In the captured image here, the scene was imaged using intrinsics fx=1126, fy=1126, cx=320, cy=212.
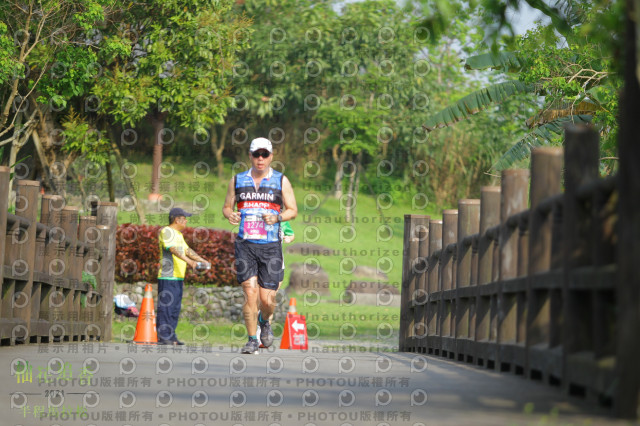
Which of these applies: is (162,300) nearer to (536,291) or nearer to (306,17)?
(536,291)

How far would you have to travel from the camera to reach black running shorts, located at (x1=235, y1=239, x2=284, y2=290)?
38.0 ft

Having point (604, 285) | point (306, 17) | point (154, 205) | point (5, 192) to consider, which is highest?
point (306, 17)

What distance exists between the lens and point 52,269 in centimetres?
1247

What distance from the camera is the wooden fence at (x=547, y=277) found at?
5.23m

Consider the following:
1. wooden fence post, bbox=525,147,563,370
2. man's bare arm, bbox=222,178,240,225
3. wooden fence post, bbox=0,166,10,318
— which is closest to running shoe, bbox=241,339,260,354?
man's bare arm, bbox=222,178,240,225

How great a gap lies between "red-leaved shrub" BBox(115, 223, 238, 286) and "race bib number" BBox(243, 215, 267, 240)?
14050 mm

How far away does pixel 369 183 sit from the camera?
57438 mm

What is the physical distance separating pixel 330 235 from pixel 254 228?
35.0 meters

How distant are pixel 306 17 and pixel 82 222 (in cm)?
4070

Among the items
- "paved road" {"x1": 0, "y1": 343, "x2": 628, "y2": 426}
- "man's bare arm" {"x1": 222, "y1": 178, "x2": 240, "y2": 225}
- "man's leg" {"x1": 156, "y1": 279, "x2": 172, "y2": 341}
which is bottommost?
"paved road" {"x1": 0, "y1": 343, "x2": 628, "y2": 426}

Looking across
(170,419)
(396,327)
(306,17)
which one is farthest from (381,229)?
(170,419)

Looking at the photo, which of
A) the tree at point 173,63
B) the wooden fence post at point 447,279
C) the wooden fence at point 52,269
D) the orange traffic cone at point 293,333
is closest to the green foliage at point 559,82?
the wooden fence post at point 447,279

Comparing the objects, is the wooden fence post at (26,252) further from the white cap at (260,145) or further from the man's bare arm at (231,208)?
the white cap at (260,145)

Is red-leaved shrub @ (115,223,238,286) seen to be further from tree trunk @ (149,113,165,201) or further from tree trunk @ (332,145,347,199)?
tree trunk @ (332,145,347,199)
